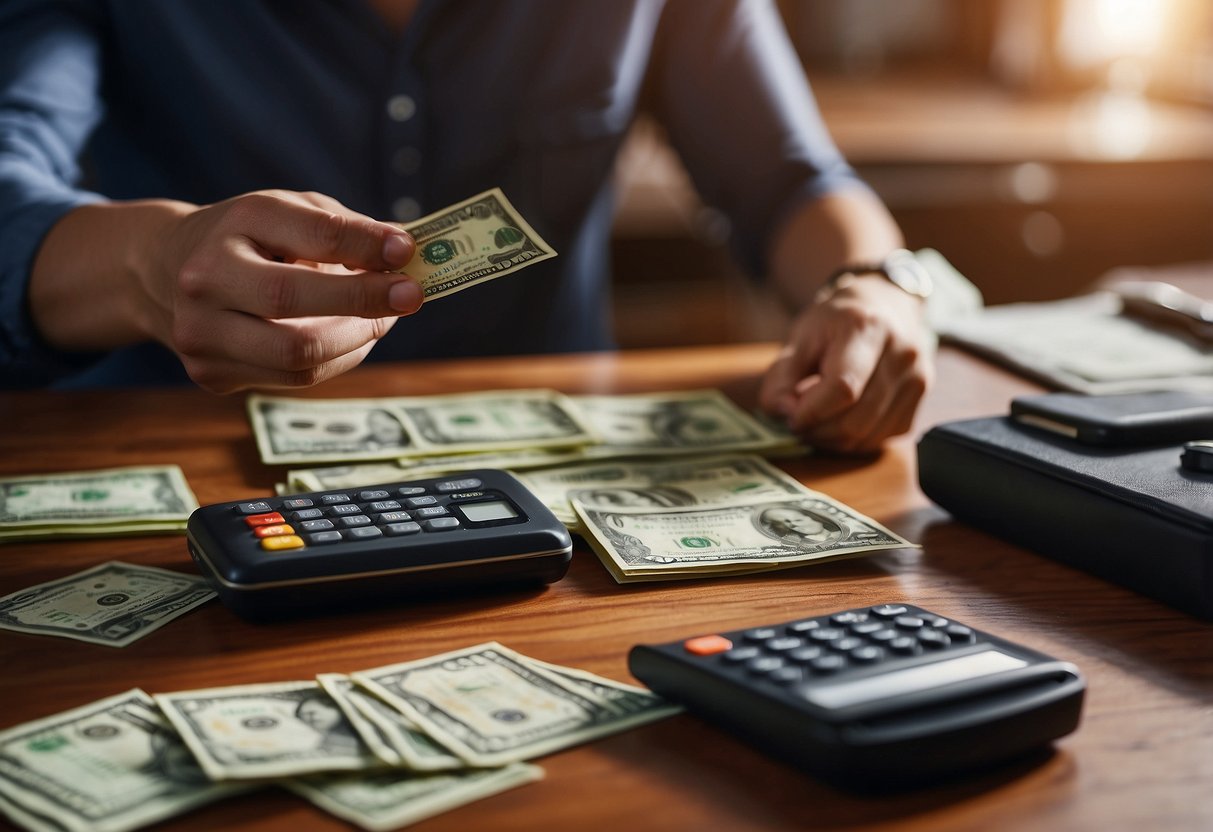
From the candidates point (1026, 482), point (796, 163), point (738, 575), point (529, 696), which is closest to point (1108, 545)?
point (1026, 482)

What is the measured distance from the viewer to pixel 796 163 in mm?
1431

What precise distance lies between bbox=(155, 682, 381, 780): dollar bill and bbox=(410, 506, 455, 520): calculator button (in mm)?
146

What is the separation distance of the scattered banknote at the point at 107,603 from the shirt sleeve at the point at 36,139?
1.19ft

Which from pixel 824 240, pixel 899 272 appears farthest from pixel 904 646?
pixel 824 240

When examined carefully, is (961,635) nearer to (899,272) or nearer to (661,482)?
(661,482)

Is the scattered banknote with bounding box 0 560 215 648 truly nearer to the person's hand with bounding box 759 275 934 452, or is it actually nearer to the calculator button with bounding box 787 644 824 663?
the calculator button with bounding box 787 644 824 663

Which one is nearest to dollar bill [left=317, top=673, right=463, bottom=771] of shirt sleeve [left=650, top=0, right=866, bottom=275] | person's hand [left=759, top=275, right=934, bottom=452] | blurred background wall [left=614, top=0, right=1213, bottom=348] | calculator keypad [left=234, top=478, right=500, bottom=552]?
calculator keypad [left=234, top=478, right=500, bottom=552]

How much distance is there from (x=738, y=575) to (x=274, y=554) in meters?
0.27

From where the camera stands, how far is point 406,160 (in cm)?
138

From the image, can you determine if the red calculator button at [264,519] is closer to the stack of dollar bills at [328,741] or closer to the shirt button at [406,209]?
the stack of dollar bills at [328,741]

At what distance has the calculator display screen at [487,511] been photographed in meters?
0.72

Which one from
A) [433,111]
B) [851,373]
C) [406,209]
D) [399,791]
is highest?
[433,111]

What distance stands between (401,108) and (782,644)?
0.95 metres

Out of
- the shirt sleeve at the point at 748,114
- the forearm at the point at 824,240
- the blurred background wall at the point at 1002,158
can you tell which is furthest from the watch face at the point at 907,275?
the blurred background wall at the point at 1002,158
